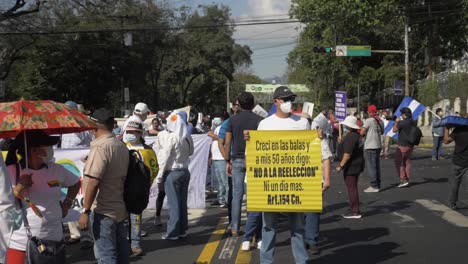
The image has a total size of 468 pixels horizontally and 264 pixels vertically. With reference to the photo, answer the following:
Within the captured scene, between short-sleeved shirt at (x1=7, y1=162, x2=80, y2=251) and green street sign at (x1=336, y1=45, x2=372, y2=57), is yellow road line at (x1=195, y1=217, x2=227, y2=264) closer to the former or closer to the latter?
short-sleeved shirt at (x1=7, y1=162, x2=80, y2=251)

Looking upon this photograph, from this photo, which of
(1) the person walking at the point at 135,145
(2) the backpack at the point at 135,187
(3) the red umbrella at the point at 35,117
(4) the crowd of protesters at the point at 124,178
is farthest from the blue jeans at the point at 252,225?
(3) the red umbrella at the point at 35,117

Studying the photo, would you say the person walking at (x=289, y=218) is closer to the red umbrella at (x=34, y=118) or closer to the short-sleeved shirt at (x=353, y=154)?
the red umbrella at (x=34, y=118)

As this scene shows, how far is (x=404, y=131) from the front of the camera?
13602mm

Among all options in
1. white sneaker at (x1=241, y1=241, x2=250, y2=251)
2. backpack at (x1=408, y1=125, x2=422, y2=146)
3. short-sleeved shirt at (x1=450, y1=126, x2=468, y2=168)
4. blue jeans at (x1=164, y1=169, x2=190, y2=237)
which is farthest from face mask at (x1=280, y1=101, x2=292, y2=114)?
backpack at (x1=408, y1=125, x2=422, y2=146)

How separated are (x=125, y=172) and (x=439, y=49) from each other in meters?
41.0

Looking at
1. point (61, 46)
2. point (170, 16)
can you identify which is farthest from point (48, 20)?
point (170, 16)

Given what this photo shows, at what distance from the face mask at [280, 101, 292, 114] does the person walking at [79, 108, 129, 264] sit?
1658mm

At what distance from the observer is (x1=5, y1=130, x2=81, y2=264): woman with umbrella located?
4.35 metres

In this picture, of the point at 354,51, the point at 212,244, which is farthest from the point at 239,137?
the point at 354,51

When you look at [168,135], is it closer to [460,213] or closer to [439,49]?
[460,213]

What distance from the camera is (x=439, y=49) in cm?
4247

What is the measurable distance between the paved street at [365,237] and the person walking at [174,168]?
1.00ft

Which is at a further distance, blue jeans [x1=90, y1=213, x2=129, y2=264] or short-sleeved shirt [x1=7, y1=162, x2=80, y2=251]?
blue jeans [x1=90, y1=213, x2=129, y2=264]

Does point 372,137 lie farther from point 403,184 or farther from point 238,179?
point 238,179
